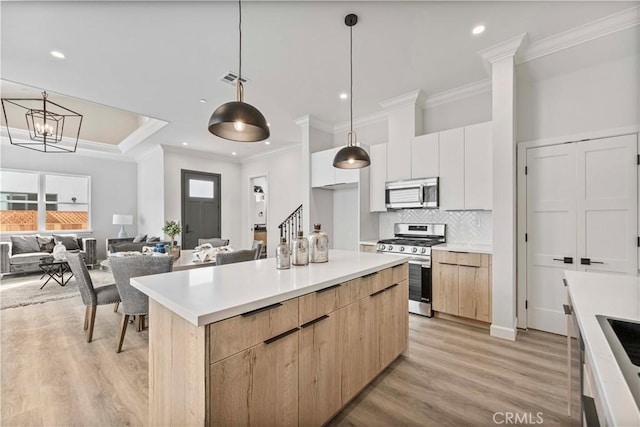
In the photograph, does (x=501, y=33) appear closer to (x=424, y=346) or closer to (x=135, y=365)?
(x=424, y=346)

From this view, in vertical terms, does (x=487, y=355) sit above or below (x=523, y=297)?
below

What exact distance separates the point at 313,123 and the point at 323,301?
12.6ft

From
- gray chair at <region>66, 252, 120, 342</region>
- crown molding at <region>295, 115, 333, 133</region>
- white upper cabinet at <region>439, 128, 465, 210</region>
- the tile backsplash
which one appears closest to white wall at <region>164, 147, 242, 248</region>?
crown molding at <region>295, 115, 333, 133</region>

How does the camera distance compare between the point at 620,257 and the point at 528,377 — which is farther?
the point at 620,257

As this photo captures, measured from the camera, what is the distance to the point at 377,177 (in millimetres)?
4188

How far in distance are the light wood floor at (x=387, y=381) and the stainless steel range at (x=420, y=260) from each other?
1.50 feet

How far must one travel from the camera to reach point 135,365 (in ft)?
7.79

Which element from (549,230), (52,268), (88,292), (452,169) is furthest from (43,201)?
(549,230)

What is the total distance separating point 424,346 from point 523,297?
1.45m

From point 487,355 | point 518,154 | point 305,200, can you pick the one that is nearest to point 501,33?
point 518,154

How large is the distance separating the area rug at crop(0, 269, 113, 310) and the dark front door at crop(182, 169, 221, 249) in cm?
192

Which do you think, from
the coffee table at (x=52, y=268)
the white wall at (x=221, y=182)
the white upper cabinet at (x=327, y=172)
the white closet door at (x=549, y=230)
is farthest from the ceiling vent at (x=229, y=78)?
the coffee table at (x=52, y=268)

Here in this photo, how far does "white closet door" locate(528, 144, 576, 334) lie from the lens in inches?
116

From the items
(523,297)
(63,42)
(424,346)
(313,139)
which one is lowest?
(424,346)
